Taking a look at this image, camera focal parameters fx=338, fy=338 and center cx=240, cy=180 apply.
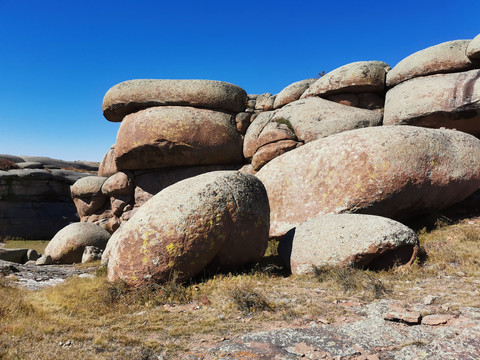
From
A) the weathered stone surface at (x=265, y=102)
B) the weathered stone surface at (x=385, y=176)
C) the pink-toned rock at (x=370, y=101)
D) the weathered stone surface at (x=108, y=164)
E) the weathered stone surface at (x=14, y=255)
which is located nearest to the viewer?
the weathered stone surface at (x=385, y=176)

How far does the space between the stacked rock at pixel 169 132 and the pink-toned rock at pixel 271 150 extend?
208cm

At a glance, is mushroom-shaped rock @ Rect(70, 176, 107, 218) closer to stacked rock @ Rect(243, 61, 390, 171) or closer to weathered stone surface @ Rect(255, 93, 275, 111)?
stacked rock @ Rect(243, 61, 390, 171)

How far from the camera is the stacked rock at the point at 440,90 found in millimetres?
10961

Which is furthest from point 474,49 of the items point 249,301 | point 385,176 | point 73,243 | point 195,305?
point 73,243

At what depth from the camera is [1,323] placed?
432 cm

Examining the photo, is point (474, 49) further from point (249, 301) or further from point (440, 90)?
point (249, 301)

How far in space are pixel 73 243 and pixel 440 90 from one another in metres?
14.4

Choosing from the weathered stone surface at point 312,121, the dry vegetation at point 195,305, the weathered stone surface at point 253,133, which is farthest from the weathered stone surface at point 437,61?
the dry vegetation at point 195,305

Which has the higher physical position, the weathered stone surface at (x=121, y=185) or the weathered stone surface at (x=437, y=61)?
the weathered stone surface at (x=437, y=61)

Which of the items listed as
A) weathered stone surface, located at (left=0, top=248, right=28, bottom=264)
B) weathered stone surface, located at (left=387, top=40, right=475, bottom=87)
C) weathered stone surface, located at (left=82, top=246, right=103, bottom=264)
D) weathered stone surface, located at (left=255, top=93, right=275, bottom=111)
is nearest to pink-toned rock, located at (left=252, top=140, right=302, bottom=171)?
weathered stone surface, located at (left=255, top=93, right=275, bottom=111)

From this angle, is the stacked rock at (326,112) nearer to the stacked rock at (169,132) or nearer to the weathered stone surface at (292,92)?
the weathered stone surface at (292,92)

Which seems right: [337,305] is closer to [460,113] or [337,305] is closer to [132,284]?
[132,284]

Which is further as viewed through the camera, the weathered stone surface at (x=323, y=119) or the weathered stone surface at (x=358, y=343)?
the weathered stone surface at (x=323, y=119)

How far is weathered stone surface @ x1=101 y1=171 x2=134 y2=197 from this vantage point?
52.9 feet
